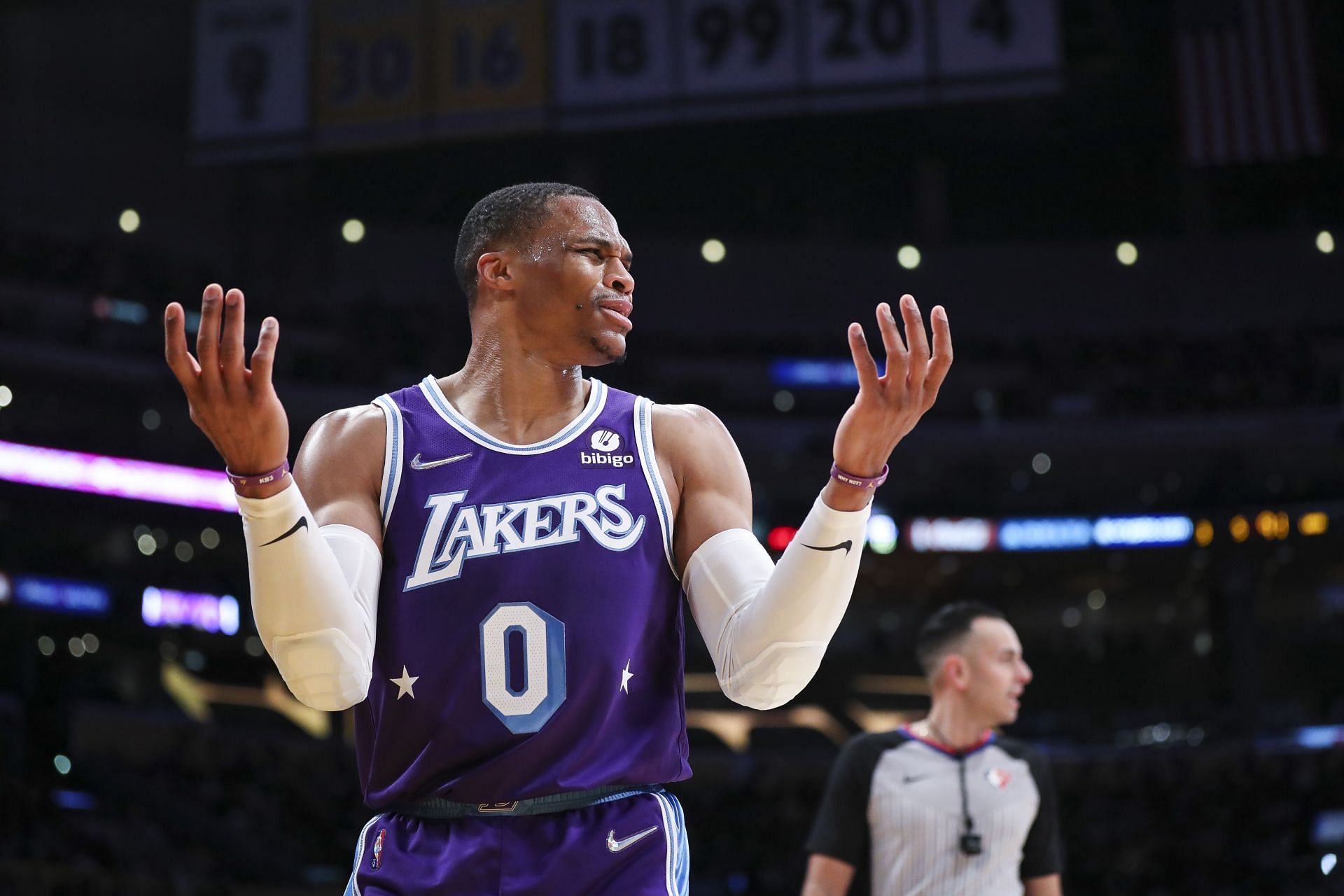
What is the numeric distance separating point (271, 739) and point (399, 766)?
22018 mm

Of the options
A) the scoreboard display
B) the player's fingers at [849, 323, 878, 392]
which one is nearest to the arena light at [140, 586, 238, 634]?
the scoreboard display

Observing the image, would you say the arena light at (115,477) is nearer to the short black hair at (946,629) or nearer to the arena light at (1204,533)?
the short black hair at (946,629)

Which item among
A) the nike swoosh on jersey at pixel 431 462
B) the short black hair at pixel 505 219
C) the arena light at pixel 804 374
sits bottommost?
the nike swoosh on jersey at pixel 431 462

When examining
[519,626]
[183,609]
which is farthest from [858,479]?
[183,609]

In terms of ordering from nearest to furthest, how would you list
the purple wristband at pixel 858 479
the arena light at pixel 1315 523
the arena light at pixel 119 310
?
the purple wristband at pixel 858 479 → the arena light at pixel 119 310 → the arena light at pixel 1315 523

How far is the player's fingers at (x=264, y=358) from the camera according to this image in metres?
2.36

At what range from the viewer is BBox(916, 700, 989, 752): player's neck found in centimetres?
556

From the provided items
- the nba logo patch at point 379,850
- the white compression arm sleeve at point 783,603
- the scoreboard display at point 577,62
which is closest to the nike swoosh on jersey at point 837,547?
the white compression arm sleeve at point 783,603

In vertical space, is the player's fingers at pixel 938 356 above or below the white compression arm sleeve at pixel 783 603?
above

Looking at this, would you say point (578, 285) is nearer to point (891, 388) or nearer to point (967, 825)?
point (891, 388)

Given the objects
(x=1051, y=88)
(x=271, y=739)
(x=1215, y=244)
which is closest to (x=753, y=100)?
(x=1051, y=88)

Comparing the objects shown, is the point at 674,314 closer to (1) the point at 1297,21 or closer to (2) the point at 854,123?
(2) the point at 854,123

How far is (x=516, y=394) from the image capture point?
310 cm

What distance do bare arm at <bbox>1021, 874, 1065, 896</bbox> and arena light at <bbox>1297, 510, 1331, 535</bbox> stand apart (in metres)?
20.0
